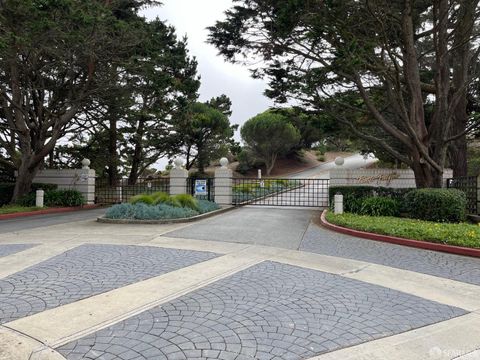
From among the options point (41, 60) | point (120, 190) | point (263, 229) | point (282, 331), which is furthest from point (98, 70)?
point (282, 331)

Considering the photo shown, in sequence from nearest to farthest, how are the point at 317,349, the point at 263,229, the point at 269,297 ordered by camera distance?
1. the point at 317,349
2. the point at 269,297
3. the point at 263,229

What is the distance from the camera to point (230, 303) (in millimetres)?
4191

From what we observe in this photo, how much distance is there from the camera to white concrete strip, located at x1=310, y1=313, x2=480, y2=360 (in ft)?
10.2

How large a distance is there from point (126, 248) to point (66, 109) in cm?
1137

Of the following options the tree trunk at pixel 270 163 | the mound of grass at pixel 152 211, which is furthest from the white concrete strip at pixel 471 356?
the tree trunk at pixel 270 163

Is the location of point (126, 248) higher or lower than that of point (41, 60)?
lower

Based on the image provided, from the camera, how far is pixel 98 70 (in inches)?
597

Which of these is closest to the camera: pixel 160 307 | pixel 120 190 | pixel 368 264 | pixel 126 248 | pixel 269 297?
pixel 160 307

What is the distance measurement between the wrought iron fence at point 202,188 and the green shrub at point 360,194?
208 inches

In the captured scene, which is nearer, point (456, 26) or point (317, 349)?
point (317, 349)

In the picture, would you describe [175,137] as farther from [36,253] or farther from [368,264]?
[368,264]

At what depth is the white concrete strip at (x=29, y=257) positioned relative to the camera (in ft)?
18.6

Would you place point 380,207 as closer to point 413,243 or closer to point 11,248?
point 413,243

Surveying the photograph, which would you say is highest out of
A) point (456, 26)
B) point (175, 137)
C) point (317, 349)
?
point (456, 26)
